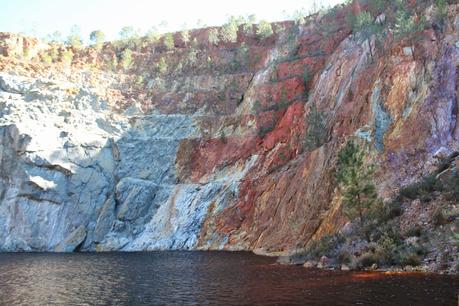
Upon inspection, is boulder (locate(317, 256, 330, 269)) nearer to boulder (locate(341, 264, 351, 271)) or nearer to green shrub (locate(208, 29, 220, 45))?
A: boulder (locate(341, 264, 351, 271))

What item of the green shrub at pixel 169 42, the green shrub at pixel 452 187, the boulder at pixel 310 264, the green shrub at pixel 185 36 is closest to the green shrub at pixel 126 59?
the green shrub at pixel 169 42

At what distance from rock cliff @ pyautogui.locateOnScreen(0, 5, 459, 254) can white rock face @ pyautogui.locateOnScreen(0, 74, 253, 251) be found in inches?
7.5

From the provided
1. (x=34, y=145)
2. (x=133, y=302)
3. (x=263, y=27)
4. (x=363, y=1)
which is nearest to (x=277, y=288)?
(x=133, y=302)

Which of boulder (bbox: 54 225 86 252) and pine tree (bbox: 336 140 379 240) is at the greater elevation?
pine tree (bbox: 336 140 379 240)

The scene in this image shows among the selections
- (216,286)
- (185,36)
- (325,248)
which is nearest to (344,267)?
(325,248)

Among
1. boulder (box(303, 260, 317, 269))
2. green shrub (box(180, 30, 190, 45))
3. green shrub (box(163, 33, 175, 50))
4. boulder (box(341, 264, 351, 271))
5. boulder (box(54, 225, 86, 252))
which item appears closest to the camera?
boulder (box(341, 264, 351, 271))

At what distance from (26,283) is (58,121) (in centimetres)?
4274

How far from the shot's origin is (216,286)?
26531mm

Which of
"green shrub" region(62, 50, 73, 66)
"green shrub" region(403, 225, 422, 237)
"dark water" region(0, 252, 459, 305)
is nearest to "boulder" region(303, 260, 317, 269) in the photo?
"dark water" region(0, 252, 459, 305)

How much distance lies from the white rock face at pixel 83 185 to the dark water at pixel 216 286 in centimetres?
2176

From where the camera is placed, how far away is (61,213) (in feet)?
208

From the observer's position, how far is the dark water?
20.4 metres

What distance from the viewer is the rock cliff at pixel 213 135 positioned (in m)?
44.8

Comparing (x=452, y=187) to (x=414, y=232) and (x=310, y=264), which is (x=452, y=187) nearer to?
(x=414, y=232)
